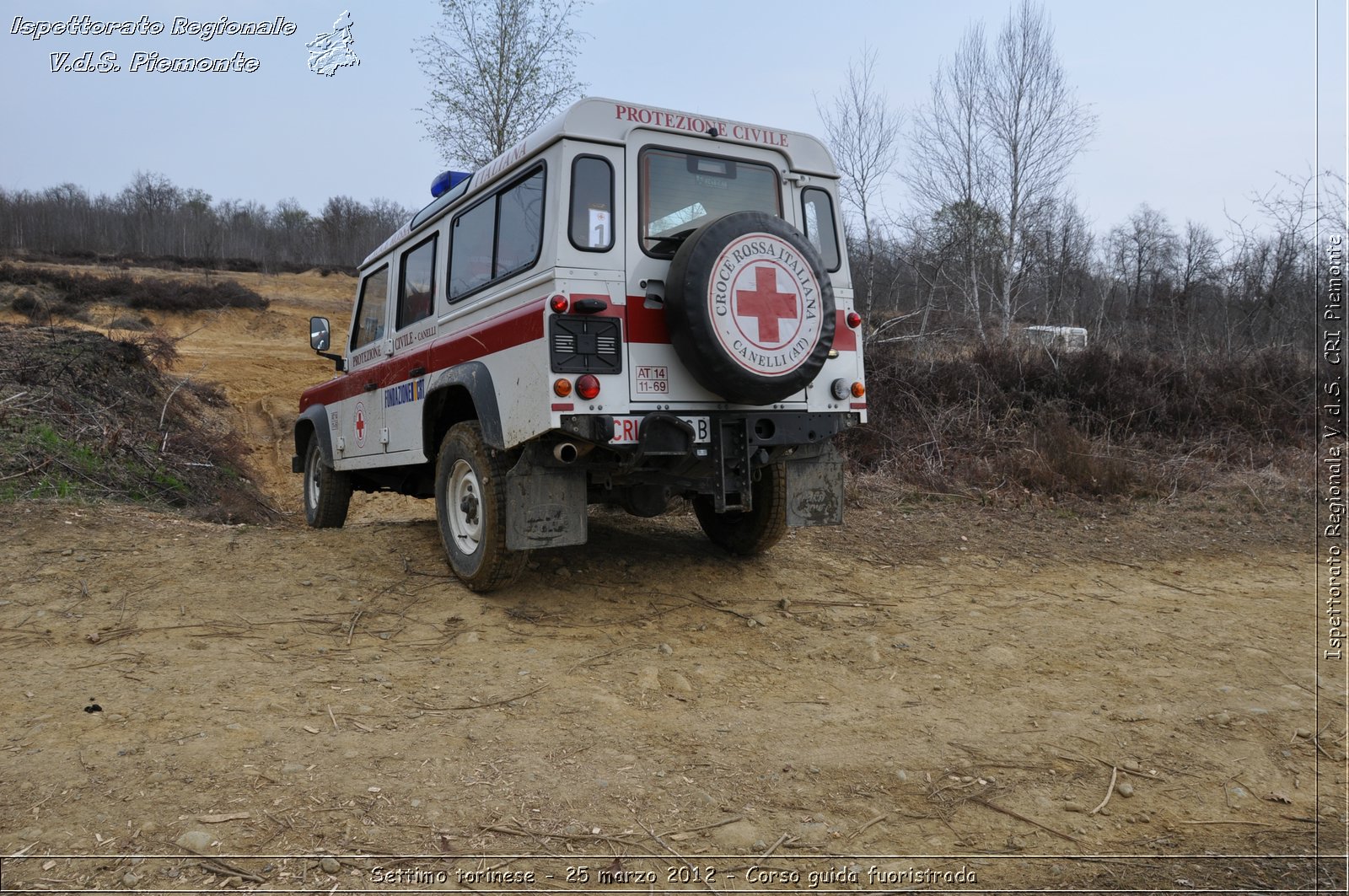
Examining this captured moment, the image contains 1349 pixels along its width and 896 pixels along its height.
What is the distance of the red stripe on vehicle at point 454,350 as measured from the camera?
4.61 meters

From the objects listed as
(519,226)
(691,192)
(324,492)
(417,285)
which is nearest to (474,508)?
(519,226)

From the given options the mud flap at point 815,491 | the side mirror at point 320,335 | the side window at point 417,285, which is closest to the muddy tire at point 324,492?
the side mirror at point 320,335

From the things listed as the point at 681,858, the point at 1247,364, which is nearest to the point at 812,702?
the point at 681,858

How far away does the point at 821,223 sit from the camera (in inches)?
217

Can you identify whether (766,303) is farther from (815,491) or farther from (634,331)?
(815,491)

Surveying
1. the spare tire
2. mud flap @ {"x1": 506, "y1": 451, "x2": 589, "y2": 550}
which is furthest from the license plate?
mud flap @ {"x1": 506, "y1": 451, "x2": 589, "y2": 550}

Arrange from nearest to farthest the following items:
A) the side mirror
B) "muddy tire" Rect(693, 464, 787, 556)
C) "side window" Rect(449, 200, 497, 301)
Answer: "side window" Rect(449, 200, 497, 301) < "muddy tire" Rect(693, 464, 787, 556) < the side mirror

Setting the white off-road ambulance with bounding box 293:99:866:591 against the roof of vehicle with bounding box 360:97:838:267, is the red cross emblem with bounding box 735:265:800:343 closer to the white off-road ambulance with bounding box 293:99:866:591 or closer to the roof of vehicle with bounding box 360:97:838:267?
the white off-road ambulance with bounding box 293:99:866:591

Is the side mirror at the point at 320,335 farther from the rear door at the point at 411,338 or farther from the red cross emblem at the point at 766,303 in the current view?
the red cross emblem at the point at 766,303

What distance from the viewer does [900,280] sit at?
17.0 meters

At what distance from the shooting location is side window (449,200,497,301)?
17.3 feet

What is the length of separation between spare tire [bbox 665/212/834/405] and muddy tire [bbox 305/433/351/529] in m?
4.39

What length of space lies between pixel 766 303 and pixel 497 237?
164cm

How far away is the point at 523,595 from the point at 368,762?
6.89 ft
